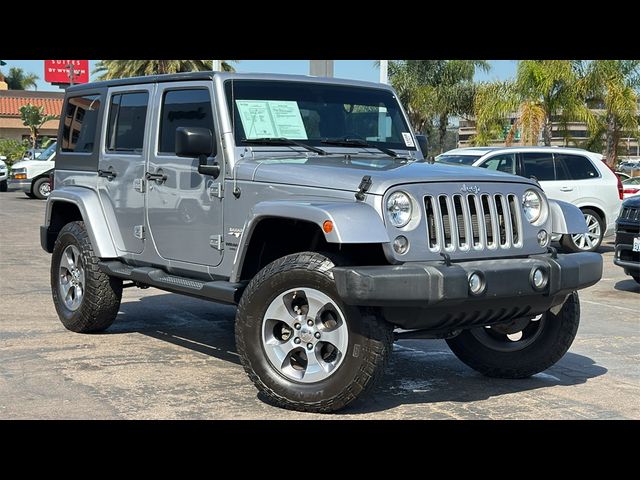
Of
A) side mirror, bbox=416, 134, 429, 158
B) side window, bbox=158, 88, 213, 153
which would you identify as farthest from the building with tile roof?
side mirror, bbox=416, 134, 429, 158

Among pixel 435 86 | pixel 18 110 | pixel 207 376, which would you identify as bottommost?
pixel 207 376

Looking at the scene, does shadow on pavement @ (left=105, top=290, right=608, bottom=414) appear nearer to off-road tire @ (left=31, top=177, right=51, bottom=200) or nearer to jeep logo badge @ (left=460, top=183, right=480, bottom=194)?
jeep logo badge @ (left=460, top=183, right=480, bottom=194)

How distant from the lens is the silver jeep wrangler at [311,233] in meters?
5.25

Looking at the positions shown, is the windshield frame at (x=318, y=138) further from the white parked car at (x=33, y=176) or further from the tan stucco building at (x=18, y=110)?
the tan stucco building at (x=18, y=110)

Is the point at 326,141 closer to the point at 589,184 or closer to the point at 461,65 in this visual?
the point at 589,184

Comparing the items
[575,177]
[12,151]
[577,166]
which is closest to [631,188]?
[577,166]

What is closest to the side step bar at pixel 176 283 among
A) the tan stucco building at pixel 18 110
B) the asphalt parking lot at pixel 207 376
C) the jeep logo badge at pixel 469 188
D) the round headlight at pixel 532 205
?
the asphalt parking lot at pixel 207 376

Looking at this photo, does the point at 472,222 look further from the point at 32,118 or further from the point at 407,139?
the point at 32,118

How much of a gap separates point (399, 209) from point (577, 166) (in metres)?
10.4

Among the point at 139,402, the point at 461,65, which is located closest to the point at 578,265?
the point at 139,402

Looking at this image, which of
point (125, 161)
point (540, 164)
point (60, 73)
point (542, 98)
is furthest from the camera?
point (60, 73)

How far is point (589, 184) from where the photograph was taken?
49.0 feet

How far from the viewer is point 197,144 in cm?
619
